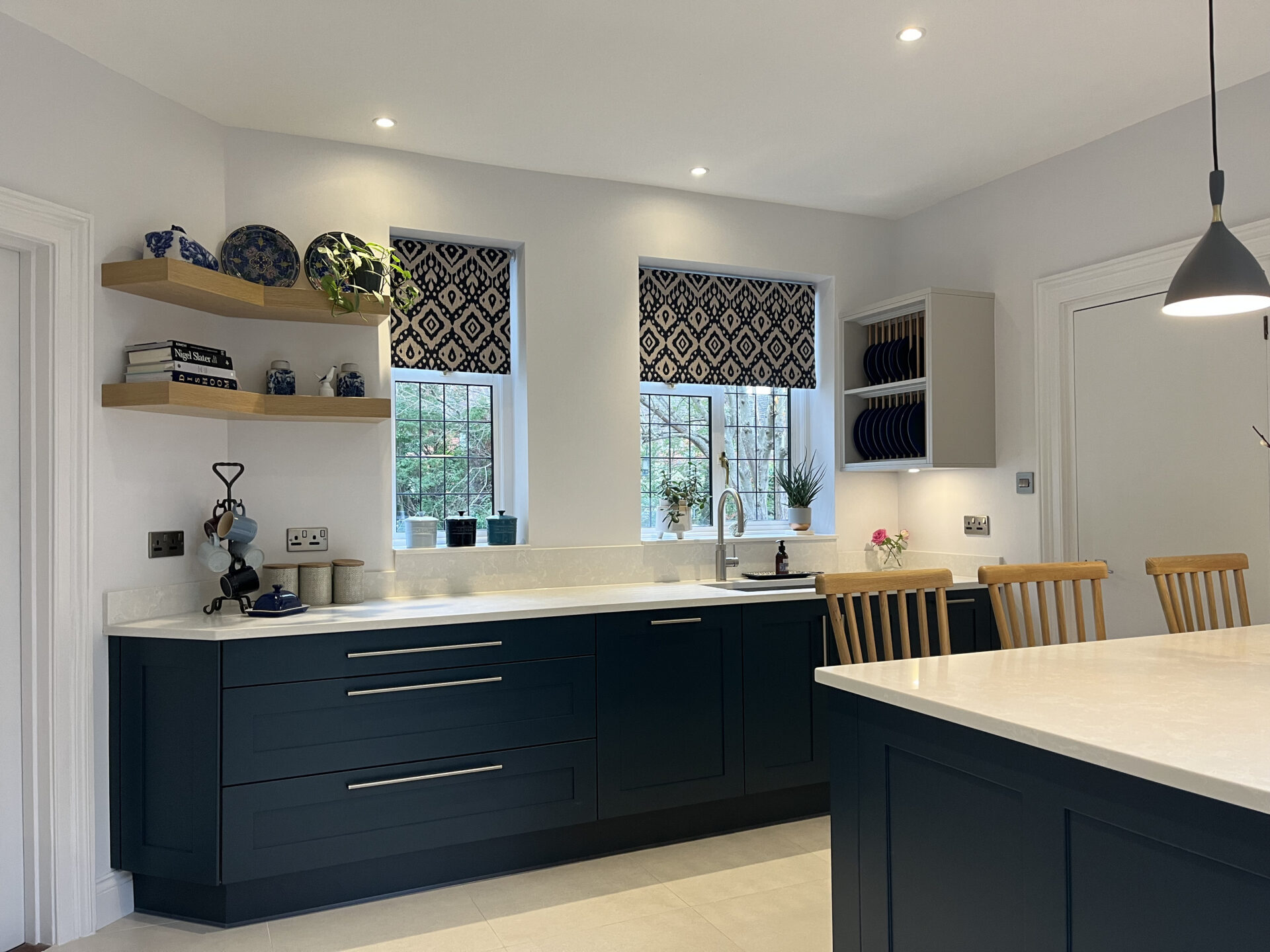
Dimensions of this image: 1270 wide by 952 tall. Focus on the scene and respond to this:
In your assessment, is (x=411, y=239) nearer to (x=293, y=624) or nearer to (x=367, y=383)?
(x=367, y=383)

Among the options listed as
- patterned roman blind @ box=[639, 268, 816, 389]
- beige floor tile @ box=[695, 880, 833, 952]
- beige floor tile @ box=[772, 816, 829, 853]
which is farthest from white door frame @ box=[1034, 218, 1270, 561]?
beige floor tile @ box=[695, 880, 833, 952]

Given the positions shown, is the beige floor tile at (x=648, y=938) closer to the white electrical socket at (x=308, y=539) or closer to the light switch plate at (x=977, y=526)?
the white electrical socket at (x=308, y=539)

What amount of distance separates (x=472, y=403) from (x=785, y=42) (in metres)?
1.92

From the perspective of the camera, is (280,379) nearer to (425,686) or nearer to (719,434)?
(425,686)

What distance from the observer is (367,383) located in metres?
3.44

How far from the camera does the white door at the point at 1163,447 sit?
118 inches

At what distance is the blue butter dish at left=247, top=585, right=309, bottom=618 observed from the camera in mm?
2869

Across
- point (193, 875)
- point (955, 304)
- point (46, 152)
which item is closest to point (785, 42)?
point (955, 304)

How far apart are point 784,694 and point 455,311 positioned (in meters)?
2.00

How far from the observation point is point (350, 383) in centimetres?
329

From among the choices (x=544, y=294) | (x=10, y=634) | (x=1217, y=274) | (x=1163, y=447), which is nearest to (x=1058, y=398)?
(x=1163, y=447)

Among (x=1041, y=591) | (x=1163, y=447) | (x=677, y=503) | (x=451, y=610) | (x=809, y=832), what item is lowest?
(x=809, y=832)

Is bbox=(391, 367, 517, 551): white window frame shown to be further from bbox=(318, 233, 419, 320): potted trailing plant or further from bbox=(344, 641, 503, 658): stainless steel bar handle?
bbox=(344, 641, 503, 658): stainless steel bar handle

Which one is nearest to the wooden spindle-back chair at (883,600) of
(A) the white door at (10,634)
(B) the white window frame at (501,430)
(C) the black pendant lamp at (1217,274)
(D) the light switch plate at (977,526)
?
(C) the black pendant lamp at (1217,274)
